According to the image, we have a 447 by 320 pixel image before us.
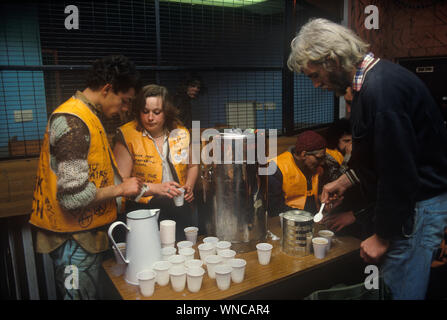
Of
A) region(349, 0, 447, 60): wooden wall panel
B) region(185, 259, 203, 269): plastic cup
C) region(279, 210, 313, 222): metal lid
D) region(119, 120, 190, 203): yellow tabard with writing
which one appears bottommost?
region(185, 259, 203, 269): plastic cup

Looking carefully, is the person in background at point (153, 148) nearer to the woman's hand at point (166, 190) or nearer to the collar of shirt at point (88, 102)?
the woman's hand at point (166, 190)

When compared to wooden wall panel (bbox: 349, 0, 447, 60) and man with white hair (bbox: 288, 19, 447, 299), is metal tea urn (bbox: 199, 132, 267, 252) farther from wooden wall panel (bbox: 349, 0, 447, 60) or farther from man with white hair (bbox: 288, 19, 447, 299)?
wooden wall panel (bbox: 349, 0, 447, 60)

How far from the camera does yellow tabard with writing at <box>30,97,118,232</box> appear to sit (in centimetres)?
149

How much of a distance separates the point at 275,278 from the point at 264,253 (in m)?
0.13

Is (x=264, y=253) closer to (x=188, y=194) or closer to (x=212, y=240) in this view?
(x=212, y=240)

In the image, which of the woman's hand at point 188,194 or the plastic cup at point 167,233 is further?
the woman's hand at point 188,194

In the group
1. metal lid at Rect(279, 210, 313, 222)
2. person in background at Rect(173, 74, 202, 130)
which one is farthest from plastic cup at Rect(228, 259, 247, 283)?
person in background at Rect(173, 74, 202, 130)

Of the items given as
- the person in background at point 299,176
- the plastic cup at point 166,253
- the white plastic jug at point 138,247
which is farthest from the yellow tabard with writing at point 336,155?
the white plastic jug at point 138,247

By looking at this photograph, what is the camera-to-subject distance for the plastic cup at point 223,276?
123cm

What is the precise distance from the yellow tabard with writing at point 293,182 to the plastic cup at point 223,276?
1.39 m

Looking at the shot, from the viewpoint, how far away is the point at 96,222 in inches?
62.9

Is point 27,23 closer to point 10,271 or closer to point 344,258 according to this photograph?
point 10,271

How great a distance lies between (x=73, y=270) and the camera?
1.55 meters

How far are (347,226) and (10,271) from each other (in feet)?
7.36
